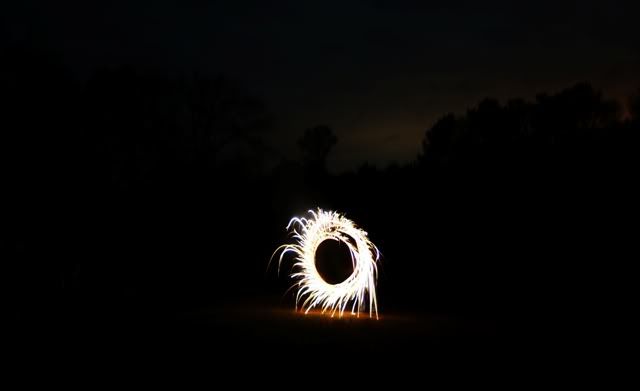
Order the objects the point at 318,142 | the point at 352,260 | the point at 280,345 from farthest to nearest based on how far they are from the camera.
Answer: the point at 318,142, the point at 352,260, the point at 280,345

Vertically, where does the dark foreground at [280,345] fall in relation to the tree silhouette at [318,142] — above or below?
below

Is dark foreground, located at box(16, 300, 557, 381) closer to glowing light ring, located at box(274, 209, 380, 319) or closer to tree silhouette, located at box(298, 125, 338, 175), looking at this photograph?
glowing light ring, located at box(274, 209, 380, 319)

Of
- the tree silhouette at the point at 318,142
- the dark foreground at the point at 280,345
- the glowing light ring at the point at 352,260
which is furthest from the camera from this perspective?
the tree silhouette at the point at 318,142

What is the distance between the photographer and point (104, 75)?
2214 cm

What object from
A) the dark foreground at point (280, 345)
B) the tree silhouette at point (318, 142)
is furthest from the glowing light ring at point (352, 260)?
the tree silhouette at point (318, 142)

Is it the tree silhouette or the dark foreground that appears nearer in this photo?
the dark foreground

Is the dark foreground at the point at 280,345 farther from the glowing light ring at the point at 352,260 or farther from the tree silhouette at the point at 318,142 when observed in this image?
the tree silhouette at the point at 318,142

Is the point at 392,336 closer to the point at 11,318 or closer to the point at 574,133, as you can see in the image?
the point at 574,133

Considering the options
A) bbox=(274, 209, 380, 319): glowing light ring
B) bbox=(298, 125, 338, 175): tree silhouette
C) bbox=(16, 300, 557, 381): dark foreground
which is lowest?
bbox=(16, 300, 557, 381): dark foreground

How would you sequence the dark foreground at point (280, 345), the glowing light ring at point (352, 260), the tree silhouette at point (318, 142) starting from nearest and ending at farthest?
the dark foreground at point (280, 345) < the glowing light ring at point (352, 260) < the tree silhouette at point (318, 142)

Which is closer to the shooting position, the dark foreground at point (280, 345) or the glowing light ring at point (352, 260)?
the dark foreground at point (280, 345)

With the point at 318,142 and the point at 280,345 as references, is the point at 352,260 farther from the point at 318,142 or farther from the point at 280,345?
the point at 318,142

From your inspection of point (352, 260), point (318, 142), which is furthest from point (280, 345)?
point (318, 142)

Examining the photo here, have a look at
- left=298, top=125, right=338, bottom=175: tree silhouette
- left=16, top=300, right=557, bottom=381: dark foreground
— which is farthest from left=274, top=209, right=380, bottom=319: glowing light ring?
left=298, top=125, right=338, bottom=175: tree silhouette
